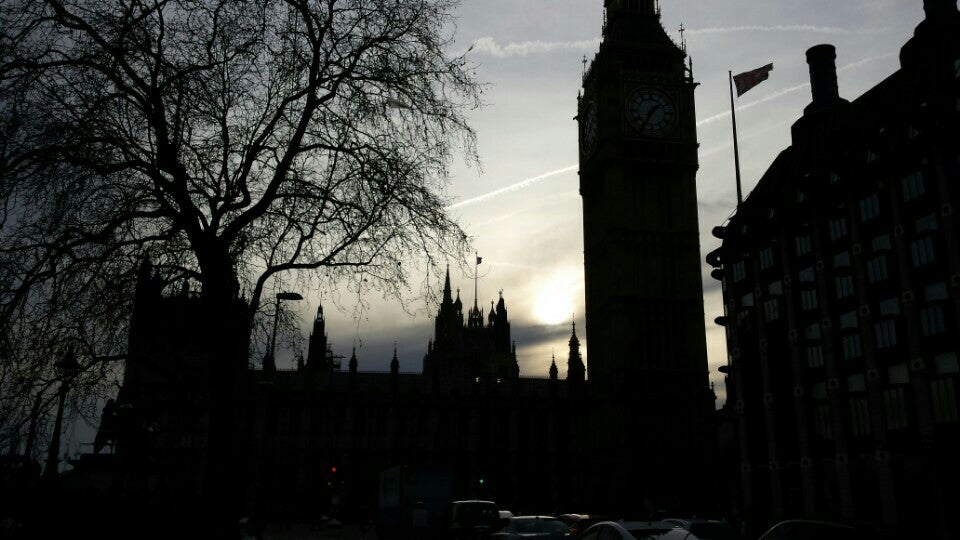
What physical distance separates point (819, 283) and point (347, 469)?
64684 mm

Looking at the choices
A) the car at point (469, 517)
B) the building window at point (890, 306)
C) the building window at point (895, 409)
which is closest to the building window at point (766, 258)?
the building window at point (890, 306)

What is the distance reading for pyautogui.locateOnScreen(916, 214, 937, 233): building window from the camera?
135 feet

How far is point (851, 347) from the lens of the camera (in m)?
46.6

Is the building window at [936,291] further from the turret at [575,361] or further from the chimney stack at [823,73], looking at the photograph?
the turret at [575,361]

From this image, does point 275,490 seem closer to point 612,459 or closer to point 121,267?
point 612,459

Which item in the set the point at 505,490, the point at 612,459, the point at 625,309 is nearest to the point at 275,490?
the point at 505,490

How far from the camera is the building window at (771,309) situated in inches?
2136

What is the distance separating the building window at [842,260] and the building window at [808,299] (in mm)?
2686

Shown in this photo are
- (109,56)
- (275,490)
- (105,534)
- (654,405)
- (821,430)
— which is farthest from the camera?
(275,490)

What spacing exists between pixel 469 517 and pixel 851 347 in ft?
84.0

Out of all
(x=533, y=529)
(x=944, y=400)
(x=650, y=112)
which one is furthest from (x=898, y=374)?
(x=650, y=112)

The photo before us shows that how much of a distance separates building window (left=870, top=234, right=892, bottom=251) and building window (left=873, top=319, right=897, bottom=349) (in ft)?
13.0

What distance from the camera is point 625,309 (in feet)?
279

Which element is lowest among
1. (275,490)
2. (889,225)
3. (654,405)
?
(275,490)
